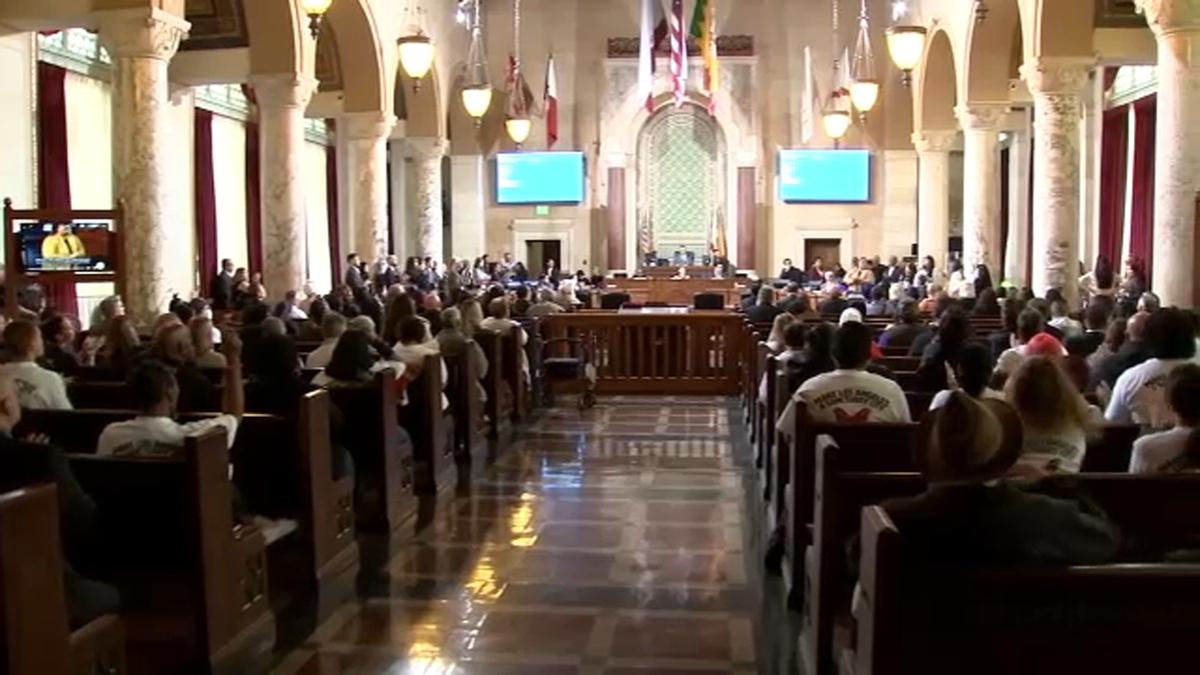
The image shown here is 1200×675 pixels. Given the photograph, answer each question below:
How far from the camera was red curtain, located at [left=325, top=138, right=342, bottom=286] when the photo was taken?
23.7m

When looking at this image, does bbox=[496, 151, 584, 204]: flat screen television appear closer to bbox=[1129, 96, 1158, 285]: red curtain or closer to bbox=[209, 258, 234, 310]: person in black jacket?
bbox=[1129, 96, 1158, 285]: red curtain

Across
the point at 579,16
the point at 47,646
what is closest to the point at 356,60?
the point at 579,16

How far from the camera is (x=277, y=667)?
477cm

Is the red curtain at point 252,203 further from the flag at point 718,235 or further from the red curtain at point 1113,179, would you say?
the red curtain at point 1113,179

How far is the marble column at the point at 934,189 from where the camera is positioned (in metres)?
20.1

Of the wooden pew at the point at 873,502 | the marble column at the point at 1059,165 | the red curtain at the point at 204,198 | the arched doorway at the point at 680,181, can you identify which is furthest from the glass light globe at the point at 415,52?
the arched doorway at the point at 680,181

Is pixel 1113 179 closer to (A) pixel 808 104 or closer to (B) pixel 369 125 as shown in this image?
(A) pixel 808 104

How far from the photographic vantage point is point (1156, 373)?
5.56 m

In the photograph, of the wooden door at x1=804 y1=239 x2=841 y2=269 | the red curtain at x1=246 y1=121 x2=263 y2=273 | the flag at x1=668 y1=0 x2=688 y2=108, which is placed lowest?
the wooden door at x1=804 y1=239 x2=841 y2=269

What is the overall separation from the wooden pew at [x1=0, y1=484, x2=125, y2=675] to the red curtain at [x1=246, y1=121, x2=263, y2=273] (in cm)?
1757

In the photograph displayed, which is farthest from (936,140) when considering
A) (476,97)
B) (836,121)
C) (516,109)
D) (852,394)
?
(852,394)

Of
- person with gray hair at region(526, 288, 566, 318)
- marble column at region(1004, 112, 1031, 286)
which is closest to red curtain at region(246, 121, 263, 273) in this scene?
person with gray hair at region(526, 288, 566, 318)

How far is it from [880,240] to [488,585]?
1998cm

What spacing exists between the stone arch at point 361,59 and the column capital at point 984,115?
781 cm
